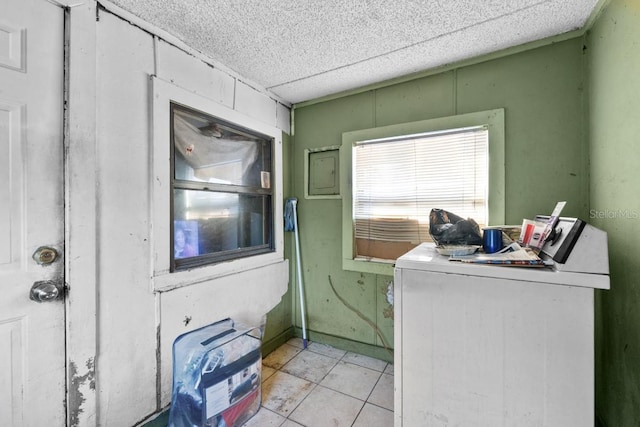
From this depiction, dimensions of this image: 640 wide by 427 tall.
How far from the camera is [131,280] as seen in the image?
Result: 142 centimetres

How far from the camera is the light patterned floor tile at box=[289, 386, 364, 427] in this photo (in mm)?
1586

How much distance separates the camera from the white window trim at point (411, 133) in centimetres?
179

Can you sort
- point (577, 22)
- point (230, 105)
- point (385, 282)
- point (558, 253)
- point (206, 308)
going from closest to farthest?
point (558, 253)
point (577, 22)
point (206, 308)
point (230, 105)
point (385, 282)

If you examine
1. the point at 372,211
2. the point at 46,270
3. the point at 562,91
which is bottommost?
the point at 46,270

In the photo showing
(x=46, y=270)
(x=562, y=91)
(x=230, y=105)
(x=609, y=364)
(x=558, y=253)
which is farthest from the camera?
(x=230, y=105)

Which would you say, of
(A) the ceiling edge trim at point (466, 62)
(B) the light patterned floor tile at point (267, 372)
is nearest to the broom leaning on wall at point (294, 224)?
(B) the light patterned floor tile at point (267, 372)

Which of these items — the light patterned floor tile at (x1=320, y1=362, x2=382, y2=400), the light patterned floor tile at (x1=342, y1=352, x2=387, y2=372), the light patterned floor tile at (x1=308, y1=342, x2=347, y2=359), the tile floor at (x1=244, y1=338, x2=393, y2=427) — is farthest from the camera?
the light patterned floor tile at (x1=308, y1=342, x2=347, y2=359)

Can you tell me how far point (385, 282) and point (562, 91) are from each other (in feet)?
5.62

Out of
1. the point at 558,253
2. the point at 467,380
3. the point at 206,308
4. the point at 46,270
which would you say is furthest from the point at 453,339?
the point at 46,270

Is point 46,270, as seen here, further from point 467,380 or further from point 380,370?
point 380,370

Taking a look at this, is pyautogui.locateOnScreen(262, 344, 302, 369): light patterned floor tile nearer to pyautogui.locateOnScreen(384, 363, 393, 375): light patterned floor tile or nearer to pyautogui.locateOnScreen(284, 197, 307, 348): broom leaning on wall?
pyautogui.locateOnScreen(284, 197, 307, 348): broom leaning on wall

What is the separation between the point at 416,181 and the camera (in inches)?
81.3

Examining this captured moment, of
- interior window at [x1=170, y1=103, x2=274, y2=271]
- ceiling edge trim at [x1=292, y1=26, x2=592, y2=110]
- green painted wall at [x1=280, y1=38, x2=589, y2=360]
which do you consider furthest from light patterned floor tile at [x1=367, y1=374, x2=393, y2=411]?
ceiling edge trim at [x1=292, y1=26, x2=592, y2=110]

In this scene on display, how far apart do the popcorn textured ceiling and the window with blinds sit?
545 millimetres
